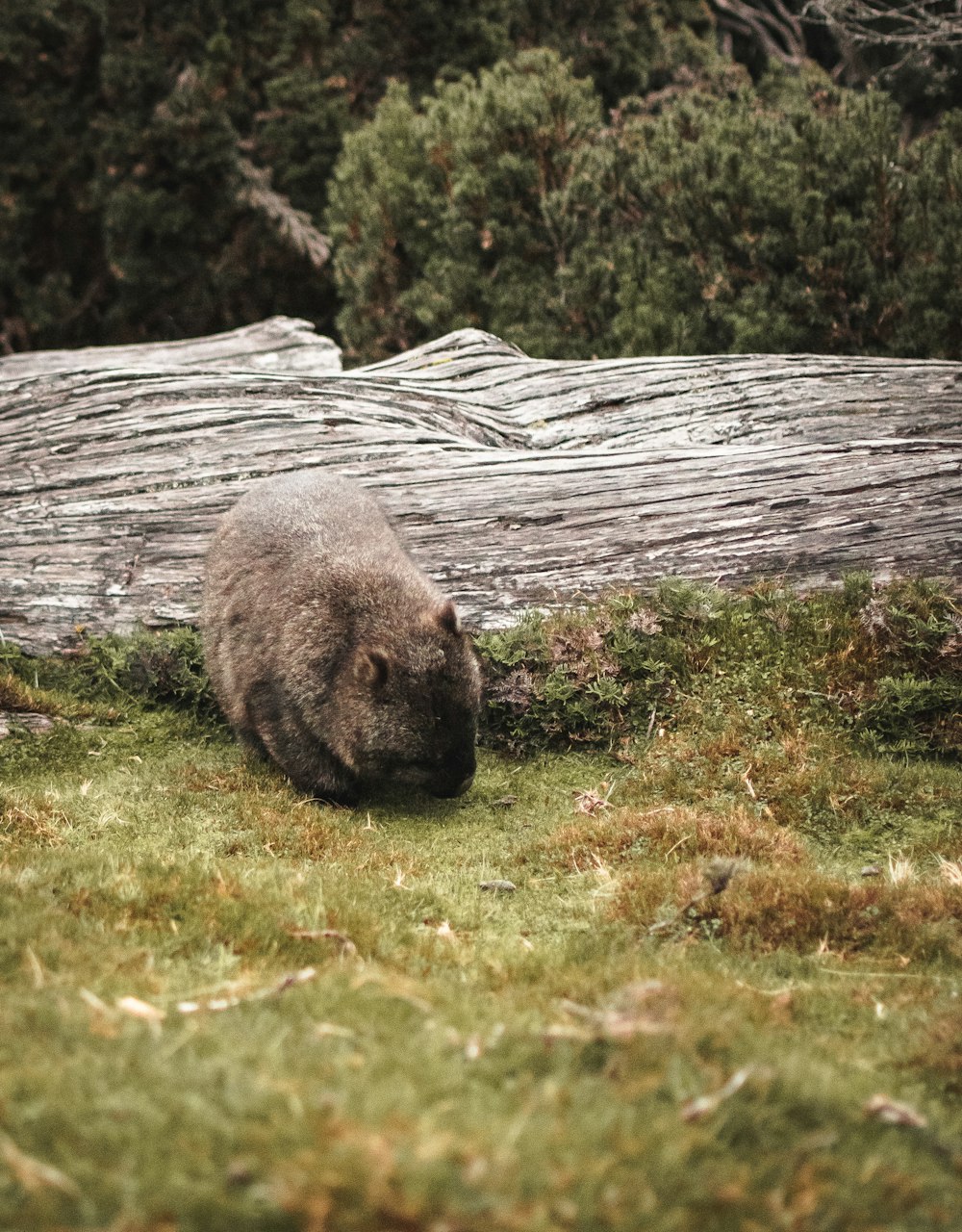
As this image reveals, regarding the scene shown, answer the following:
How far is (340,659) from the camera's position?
702 cm

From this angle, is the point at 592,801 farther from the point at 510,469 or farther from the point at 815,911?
the point at 510,469

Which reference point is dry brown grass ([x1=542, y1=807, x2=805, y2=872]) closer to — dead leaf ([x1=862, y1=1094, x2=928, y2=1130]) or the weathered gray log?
the weathered gray log

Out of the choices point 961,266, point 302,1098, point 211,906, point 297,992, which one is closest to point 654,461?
point 961,266

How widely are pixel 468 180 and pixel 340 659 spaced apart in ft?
30.3

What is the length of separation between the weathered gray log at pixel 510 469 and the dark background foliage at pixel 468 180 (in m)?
1.87

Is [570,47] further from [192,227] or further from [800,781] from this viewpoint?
[800,781]

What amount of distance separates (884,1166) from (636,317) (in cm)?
1184

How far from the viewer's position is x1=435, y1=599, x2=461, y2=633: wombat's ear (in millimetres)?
6855

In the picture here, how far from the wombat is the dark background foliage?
6944 millimetres

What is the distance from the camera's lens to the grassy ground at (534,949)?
2.30 m

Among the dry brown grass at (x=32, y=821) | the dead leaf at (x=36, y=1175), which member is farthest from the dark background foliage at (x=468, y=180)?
the dead leaf at (x=36, y=1175)

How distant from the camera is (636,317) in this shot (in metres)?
13.4

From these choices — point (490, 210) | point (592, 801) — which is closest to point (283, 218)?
point (490, 210)

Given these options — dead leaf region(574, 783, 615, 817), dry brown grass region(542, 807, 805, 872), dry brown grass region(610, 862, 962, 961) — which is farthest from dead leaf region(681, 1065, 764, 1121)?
dead leaf region(574, 783, 615, 817)
